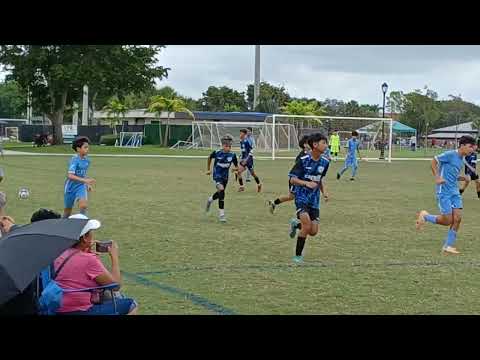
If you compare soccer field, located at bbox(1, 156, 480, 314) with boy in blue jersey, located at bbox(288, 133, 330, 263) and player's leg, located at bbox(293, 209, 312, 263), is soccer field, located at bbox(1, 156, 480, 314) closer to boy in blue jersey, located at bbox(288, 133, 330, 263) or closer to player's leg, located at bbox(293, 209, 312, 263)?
player's leg, located at bbox(293, 209, 312, 263)

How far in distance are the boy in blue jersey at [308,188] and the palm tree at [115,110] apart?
58.0 meters

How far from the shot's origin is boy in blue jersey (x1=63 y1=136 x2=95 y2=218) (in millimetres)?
11273

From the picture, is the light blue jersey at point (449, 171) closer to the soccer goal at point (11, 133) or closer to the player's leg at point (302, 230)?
the player's leg at point (302, 230)

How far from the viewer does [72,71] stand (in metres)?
54.1

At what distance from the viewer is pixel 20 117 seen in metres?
121

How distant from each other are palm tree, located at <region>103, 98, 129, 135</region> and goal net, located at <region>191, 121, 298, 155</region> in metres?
11.2

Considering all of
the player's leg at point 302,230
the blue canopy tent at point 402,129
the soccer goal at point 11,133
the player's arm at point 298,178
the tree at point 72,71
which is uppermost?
the tree at point 72,71

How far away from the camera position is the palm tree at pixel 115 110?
69.1 metres

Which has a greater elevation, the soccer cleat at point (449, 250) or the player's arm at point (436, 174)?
the player's arm at point (436, 174)

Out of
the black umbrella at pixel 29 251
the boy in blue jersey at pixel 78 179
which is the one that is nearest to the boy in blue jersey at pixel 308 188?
the boy in blue jersey at pixel 78 179

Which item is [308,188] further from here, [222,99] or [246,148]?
[222,99]
